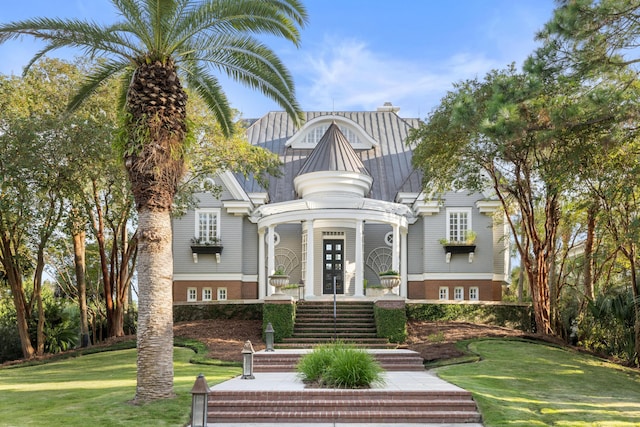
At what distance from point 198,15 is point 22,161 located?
9.23 metres

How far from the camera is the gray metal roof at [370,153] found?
31.4 meters

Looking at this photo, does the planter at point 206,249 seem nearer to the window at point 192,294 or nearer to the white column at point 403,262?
the window at point 192,294

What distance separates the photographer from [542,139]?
1305cm

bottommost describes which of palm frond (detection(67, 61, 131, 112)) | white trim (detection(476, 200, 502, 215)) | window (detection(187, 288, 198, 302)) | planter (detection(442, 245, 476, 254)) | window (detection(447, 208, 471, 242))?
window (detection(187, 288, 198, 302))

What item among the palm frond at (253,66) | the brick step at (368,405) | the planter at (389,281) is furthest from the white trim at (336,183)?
the brick step at (368,405)

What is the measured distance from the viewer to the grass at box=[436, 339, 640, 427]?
11.2m

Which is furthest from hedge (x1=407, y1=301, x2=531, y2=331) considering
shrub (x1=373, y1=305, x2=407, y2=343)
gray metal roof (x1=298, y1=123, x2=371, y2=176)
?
gray metal roof (x1=298, y1=123, x2=371, y2=176)

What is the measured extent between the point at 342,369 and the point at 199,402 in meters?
3.31

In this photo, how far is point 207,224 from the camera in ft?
97.1

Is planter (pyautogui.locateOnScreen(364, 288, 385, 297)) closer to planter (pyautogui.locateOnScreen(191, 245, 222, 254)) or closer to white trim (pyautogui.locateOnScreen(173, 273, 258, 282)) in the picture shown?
white trim (pyautogui.locateOnScreen(173, 273, 258, 282))

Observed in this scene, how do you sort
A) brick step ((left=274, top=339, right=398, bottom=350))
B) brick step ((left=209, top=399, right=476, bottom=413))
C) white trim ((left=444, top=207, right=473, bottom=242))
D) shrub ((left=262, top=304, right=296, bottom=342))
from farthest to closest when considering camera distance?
white trim ((left=444, top=207, right=473, bottom=242)) → shrub ((left=262, top=304, right=296, bottom=342)) → brick step ((left=274, top=339, right=398, bottom=350)) → brick step ((left=209, top=399, right=476, bottom=413))

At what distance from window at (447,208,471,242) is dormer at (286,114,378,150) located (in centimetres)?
626

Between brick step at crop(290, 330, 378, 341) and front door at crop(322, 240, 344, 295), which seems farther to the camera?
front door at crop(322, 240, 344, 295)

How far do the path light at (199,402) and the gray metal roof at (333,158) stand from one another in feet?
58.7
